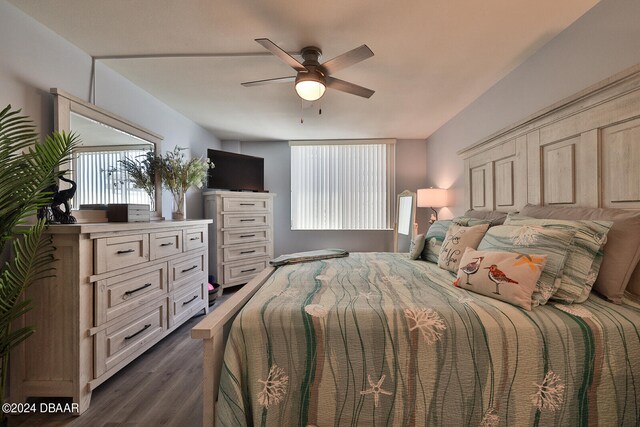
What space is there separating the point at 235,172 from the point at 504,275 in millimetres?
3753

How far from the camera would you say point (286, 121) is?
3617mm

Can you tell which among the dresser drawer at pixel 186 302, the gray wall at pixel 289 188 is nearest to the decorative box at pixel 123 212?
the dresser drawer at pixel 186 302

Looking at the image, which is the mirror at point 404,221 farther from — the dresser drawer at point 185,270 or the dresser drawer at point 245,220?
the dresser drawer at point 185,270

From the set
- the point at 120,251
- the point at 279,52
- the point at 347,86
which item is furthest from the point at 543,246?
the point at 120,251

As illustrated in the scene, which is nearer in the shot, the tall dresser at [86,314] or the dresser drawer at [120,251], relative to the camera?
the tall dresser at [86,314]

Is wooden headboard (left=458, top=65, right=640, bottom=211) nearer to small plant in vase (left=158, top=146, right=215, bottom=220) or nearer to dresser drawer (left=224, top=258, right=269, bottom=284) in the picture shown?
small plant in vase (left=158, top=146, right=215, bottom=220)

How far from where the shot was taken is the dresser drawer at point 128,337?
5.23 ft

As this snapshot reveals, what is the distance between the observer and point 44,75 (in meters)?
1.76

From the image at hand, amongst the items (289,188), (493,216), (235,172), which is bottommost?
(493,216)

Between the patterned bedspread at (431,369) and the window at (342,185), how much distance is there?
11.8 ft

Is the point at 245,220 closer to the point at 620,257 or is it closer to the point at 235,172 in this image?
the point at 235,172

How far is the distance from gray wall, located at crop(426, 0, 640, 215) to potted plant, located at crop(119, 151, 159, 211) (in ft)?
11.1

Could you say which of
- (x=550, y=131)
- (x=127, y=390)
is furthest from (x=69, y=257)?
(x=550, y=131)

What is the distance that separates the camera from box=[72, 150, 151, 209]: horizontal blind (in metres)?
1.95
